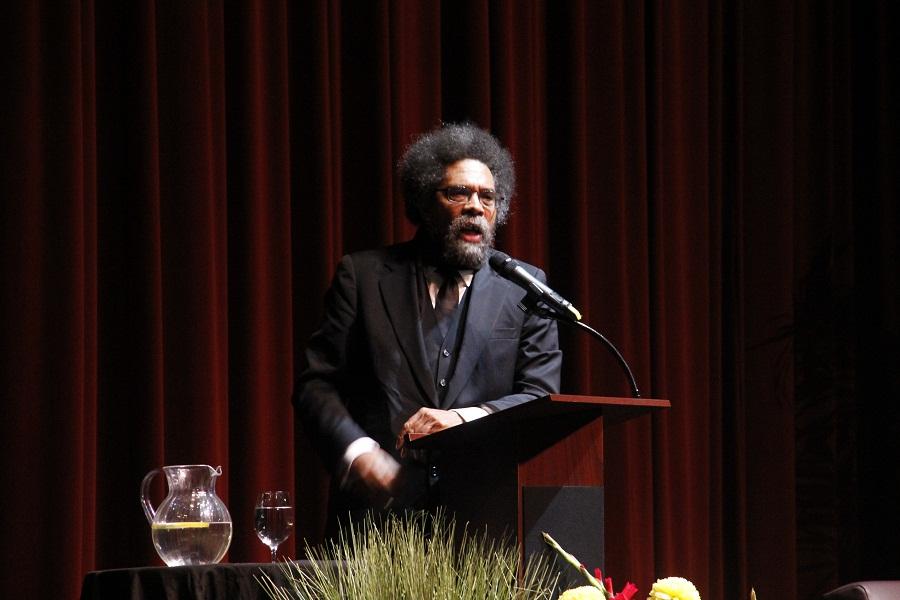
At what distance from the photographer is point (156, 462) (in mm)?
3127

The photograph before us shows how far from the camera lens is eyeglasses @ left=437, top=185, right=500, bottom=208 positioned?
9.18 ft

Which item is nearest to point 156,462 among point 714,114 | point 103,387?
point 103,387

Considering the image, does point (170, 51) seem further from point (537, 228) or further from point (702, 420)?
point (702, 420)

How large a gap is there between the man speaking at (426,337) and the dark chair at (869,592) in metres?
0.68

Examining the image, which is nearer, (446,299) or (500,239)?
(446,299)

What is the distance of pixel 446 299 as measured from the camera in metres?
2.75

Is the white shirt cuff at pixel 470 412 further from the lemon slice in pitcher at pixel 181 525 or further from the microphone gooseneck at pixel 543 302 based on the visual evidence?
the lemon slice in pitcher at pixel 181 525

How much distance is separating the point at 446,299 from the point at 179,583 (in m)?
1.10

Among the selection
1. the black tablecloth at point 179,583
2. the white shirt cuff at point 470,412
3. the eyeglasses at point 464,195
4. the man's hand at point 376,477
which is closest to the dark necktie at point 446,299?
the eyeglasses at point 464,195

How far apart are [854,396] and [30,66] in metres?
3.07

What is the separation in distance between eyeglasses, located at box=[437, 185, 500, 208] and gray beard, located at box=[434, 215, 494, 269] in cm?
6

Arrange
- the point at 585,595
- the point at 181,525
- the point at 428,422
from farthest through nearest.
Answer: the point at 428,422
the point at 181,525
the point at 585,595

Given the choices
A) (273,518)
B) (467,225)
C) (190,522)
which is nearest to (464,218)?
(467,225)

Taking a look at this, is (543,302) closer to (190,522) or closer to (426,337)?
(426,337)
